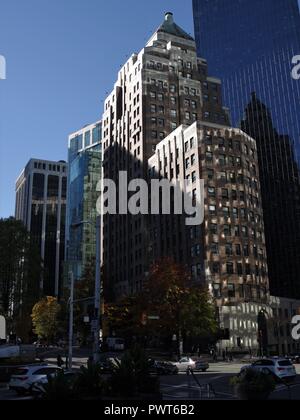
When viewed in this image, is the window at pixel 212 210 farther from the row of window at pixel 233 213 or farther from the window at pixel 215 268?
the window at pixel 215 268

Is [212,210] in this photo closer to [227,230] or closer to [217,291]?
[227,230]

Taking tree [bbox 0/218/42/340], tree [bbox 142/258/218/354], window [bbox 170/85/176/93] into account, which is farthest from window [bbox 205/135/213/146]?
tree [bbox 0/218/42/340]

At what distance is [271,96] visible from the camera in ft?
478

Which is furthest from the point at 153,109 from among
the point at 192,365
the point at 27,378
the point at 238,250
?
the point at 27,378

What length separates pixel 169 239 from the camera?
300 feet

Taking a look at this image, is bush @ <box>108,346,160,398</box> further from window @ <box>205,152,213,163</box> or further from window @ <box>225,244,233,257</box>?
window @ <box>205,152,213,163</box>

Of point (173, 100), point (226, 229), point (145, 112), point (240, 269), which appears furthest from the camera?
point (173, 100)

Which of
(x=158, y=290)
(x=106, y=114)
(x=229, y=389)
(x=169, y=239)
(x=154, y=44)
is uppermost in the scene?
(x=154, y=44)

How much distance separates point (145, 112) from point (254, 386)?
9712 cm

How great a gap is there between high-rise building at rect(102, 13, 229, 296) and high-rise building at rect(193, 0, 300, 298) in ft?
92.9

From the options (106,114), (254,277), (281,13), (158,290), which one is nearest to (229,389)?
(158,290)

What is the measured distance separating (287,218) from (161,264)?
312 feet

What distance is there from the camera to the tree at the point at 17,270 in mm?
57906

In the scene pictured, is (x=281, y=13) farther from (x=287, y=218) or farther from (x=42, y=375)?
(x=42, y=375)
